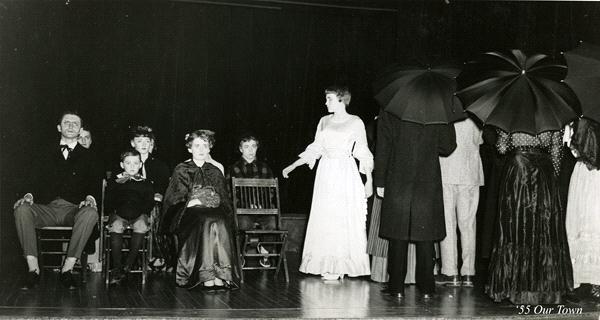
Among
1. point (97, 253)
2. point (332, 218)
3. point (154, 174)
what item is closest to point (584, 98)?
point (332, 218)

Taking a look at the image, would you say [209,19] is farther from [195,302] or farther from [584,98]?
[584,98]

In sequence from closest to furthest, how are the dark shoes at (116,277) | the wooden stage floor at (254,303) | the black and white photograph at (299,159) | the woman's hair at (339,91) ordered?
the wooden stage floor at (254,303), the black and white photograph at (299,159), the dark shoes at (116,277), the woman's hair at (339,91)

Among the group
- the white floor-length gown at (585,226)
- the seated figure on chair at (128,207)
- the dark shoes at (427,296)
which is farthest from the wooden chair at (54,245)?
the white floor-length gown at (585,226)

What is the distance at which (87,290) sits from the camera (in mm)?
5945

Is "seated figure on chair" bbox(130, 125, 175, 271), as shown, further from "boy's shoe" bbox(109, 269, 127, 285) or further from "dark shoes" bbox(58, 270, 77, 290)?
"dark shoes" bbox(58, 270, 77, 290)

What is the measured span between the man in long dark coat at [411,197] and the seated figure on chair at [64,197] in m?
2.85

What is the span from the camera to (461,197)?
6461 millimetres

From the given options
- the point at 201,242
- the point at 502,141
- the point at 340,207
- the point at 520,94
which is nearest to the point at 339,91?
the point at 340,207

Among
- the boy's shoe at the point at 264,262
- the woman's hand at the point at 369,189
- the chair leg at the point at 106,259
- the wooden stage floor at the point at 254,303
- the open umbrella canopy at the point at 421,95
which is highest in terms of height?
the open umbrella canopy at the point at 421,95

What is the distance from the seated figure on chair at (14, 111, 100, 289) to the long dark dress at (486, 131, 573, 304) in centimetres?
376

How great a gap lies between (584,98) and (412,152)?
4.67ft

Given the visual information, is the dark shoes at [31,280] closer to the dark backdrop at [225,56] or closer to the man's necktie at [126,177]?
Answer: the man's necktie at [126,177]

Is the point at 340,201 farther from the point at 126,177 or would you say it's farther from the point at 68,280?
the point at 68,280

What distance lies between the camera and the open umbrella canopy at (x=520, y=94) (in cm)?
539
